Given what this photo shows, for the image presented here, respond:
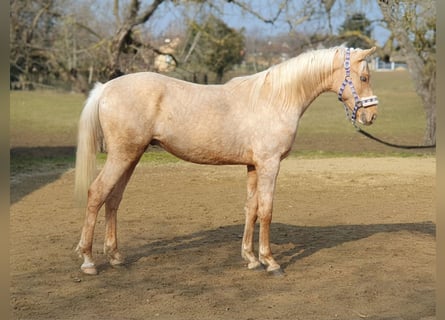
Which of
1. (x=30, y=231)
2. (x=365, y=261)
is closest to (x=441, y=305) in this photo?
(x=365, y=261)

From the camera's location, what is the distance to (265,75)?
17.3 feet

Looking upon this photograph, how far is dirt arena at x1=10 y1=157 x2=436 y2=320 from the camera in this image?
13.9 ft

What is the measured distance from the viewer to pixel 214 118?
16.6 ft

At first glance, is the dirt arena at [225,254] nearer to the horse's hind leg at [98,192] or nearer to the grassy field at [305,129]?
the horse's hind leg at [98,192]

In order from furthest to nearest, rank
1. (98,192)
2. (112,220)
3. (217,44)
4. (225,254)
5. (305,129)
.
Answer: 1. (305,129)
2. (217,44)
3. (225,254)
4. (112,220)
5. (98,192)

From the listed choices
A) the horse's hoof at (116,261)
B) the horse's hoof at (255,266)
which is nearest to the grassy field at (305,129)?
the horse's hoof at (116,261)

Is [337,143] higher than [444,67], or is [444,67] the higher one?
[444,67]

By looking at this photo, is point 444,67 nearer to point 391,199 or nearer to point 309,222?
point 309,222

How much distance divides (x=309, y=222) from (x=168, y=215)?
1812 millimetres

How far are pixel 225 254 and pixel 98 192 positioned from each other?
1.47 metres

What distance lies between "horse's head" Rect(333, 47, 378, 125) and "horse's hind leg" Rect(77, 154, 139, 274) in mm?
1928

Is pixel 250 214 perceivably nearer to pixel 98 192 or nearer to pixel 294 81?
pixel 294 81

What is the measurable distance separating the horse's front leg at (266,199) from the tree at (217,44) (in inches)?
432

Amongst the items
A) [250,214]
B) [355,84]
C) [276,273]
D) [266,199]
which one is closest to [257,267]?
[276,273]
